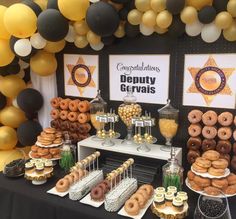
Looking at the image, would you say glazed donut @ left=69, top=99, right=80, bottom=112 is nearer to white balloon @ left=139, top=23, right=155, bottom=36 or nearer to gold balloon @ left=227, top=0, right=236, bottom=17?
white balloon @ left=139, top=23, right=155, bottom=36

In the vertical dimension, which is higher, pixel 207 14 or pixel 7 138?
pixel 207 14

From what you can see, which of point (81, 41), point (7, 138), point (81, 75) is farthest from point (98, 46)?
point (7, 138)

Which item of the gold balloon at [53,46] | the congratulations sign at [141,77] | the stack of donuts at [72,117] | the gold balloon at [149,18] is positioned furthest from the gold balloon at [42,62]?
the gold balloon at [149,18]

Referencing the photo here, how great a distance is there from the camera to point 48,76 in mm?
2381

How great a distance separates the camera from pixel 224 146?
168 centimetres

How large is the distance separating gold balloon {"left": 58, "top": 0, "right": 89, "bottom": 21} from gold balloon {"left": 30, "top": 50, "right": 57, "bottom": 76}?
451mm

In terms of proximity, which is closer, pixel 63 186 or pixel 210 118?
pixel 63 186

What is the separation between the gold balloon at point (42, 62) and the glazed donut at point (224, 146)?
1365 millimetres

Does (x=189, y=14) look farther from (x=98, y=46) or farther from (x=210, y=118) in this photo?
(x=98, y=46)

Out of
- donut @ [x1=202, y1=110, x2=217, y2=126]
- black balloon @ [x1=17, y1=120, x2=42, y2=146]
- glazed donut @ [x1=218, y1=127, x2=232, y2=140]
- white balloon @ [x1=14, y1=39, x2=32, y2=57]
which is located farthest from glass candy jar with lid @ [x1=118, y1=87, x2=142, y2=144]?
black balloon @ [x1=17, y1=120, x2=42, y2=146]

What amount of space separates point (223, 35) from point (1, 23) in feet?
4.98

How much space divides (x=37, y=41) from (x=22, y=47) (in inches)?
4.4

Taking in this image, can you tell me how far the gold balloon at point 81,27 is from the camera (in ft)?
6.14

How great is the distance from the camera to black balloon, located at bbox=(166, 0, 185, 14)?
148 centimetres
